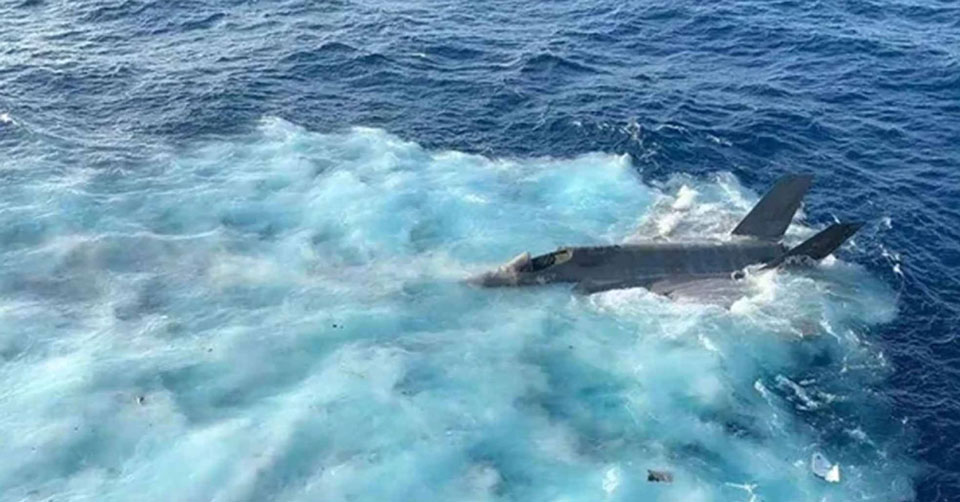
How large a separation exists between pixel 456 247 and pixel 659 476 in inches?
1154

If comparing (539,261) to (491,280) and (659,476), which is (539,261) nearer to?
(491,280)

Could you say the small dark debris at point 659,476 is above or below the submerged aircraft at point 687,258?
below

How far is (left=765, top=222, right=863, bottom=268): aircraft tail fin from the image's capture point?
75.2 m

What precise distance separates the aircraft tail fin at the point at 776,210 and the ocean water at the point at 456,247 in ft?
10.3

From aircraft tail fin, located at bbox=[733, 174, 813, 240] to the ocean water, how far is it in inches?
123

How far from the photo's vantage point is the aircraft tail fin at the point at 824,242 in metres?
75.2

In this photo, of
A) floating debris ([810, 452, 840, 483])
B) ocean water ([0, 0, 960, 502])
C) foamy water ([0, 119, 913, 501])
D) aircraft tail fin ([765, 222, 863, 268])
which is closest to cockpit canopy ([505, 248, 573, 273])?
foamy water ([0, 119, 913, 501])

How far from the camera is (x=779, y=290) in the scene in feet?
247

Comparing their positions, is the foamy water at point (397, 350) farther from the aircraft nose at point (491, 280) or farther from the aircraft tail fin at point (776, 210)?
the aircraft tail fin at point (776, 210)

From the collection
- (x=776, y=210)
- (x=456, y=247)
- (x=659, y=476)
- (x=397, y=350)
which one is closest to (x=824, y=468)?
(x=659, y=476)

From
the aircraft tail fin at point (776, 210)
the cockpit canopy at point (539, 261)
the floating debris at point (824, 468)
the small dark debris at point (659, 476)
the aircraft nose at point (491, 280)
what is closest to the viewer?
the small dark debris at point (659, 476)

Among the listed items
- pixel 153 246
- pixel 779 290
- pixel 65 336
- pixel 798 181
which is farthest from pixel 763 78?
pixel 65 336

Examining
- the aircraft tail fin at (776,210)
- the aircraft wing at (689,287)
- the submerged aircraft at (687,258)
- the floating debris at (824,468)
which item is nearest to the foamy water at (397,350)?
the floating debris at (824,468)

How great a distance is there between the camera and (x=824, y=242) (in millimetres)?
76125
